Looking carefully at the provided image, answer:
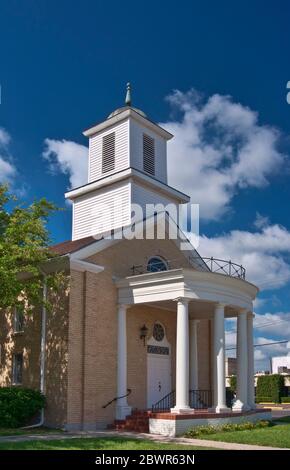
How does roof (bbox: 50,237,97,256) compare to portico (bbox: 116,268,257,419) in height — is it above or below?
above

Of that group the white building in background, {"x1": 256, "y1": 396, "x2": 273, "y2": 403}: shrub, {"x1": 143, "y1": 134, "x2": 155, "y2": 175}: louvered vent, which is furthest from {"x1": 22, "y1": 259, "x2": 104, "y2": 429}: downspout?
the white building in background

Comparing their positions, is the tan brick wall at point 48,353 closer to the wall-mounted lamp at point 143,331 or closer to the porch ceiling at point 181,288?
the porch ceiling at point 181,288

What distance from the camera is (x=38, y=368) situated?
20609mm

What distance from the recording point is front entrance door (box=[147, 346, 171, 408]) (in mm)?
22734

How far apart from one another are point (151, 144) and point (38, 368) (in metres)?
13.6

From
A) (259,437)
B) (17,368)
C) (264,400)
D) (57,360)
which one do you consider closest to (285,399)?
(264,400)

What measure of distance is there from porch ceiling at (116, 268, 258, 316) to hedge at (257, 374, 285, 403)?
28.9 metres

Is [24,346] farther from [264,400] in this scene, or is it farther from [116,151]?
[264,400]

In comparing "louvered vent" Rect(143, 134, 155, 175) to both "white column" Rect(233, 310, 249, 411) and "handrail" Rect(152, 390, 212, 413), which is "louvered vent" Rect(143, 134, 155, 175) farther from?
"handrail" Rect(152, 390, 212, 413)

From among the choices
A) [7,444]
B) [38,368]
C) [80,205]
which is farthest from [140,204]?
[7,444]

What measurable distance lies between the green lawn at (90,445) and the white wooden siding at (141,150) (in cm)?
1502

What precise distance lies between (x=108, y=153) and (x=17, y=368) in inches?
473

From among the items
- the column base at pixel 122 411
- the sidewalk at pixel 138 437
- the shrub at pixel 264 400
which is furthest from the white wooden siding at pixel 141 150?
the shrub at pixel 264 400
